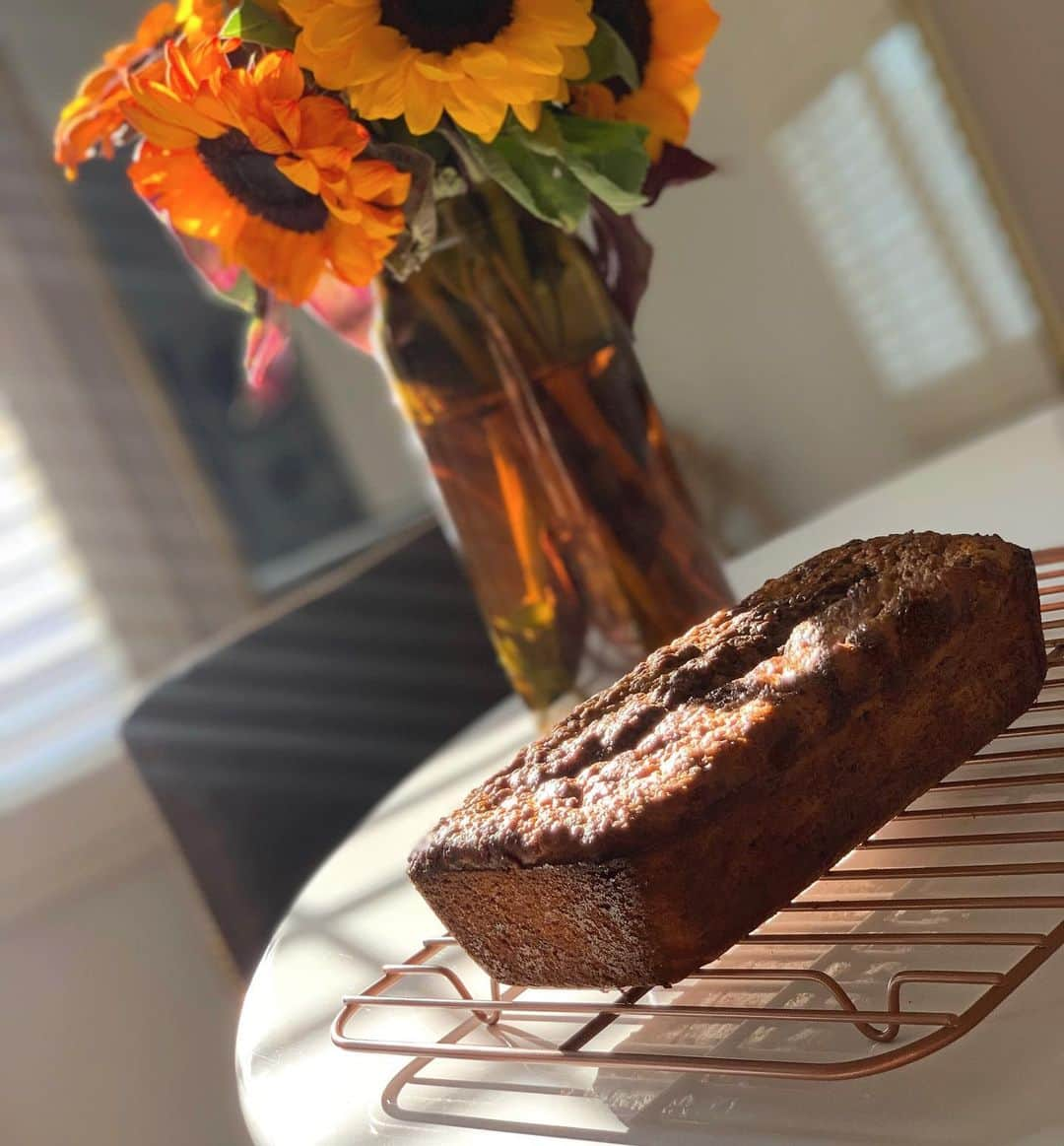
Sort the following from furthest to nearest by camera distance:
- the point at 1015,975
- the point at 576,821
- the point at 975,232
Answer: the point at 975,232, the point at 576,821, the point at 1015,975

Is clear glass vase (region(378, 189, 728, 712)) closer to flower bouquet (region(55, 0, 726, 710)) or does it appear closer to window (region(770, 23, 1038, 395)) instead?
flower bouquet (region(55, 0, 726, 710))

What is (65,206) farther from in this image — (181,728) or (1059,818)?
(1059,818)

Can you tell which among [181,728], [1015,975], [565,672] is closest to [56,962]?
[181,728]

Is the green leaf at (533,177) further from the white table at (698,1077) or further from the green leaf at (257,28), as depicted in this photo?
the white table at (698,1077)

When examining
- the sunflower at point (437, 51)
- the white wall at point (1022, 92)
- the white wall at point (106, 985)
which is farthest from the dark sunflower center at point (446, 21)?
the white wall at point (106, 985)

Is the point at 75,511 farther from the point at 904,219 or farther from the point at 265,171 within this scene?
the point at 265,171

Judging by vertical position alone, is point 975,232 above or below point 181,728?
above

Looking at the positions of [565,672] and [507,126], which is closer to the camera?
[507,126]

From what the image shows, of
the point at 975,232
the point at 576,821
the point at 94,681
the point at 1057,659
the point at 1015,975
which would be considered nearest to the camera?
the point at 1015,975
